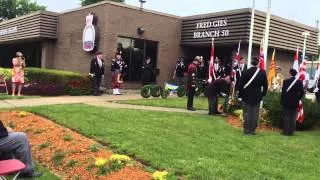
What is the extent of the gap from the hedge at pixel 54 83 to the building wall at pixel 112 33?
212 cm

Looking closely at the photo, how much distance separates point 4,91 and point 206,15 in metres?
9.95

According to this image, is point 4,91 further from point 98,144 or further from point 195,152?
point 195,152

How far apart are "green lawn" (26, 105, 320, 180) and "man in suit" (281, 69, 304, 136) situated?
377 millimetres

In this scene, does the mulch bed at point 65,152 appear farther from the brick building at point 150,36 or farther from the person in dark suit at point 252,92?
the brick building at point 150,36

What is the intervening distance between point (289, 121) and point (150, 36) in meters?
12.5

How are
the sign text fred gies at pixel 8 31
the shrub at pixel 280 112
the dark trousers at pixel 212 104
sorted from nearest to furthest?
1. the shrub at pixel 280 112
2. the dark trousers at pixel 212 104
3. the sign text fred gies at pixel 8 31

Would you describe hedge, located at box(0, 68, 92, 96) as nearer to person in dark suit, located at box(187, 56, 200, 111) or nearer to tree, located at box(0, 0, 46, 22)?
person in dark suit, located at box(187, 56, 200, 111)

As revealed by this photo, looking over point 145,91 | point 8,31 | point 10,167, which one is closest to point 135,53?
point 145,91

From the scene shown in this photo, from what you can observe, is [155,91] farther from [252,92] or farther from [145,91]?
[252,92]

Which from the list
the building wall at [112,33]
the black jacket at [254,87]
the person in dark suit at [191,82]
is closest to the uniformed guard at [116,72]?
the building wall at [112,33]

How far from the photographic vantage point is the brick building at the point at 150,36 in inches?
895

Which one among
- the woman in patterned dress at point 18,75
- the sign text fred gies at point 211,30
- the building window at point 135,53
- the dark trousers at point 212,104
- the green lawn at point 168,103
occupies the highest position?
the sign text fred gies at point 211,30

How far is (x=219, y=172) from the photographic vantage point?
7.94 meters

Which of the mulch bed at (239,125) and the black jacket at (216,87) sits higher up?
the black jacket at (216,87)
